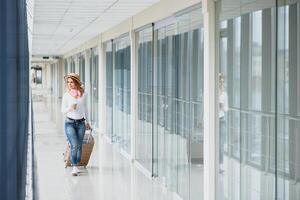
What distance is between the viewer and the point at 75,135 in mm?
10211

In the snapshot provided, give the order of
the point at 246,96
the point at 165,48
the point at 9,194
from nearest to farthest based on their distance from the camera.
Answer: the point at 9,194, the point at 246,96, the point at 165,48

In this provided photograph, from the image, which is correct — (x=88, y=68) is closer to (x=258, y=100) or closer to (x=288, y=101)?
(x=258, y=100)

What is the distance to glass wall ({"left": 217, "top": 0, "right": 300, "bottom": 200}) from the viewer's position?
14.3 feet

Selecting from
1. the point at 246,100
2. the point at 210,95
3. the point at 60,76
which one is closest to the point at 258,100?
the point at 246,100

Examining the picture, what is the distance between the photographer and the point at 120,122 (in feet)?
47.0

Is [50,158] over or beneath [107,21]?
beneath

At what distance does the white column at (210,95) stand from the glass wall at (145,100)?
3609mm

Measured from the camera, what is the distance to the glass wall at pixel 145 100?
10422 mm

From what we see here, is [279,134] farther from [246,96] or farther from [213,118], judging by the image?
[213,118]

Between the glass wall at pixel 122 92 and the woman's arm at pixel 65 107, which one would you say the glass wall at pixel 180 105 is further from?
the glass wall at pixel 122 92

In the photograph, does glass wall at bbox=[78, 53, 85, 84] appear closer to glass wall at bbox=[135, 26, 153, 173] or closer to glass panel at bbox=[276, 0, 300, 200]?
glass wall at bbox=[135, 26, 153, 173]

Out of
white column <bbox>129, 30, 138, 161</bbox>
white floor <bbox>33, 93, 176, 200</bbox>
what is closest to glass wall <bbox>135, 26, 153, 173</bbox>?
white column <bbox>129, 30, 138, 161</bbox>

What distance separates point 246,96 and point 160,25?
441 centimetres

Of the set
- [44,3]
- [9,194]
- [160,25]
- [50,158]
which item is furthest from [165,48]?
[9,194]
